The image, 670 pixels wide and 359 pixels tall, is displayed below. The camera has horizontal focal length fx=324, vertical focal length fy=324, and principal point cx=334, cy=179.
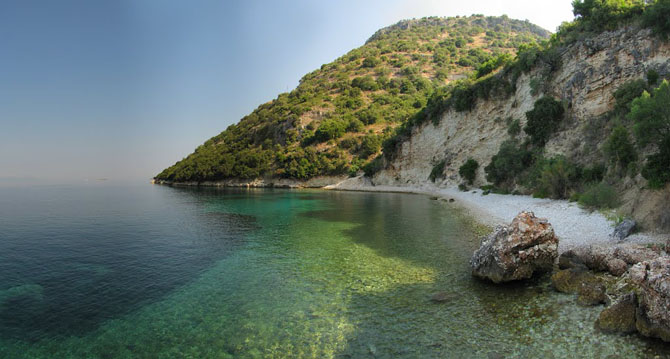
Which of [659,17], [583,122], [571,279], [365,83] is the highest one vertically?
[365,83]

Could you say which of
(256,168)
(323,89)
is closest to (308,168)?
(256,168)

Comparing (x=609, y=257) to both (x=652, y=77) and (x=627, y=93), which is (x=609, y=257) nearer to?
(x=627, y=93)

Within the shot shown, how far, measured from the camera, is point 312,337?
817 cm

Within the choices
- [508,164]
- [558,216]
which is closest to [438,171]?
[508,164]

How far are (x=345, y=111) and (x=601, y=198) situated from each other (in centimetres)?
7876

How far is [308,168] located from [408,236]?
60840 millimetres

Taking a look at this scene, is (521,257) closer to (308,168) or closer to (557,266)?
(557,266)

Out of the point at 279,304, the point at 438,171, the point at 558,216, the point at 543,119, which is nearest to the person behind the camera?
the point at 279,304

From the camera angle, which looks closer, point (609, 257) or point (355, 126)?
point (609, 257)

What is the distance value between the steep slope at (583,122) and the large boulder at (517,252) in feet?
19.6

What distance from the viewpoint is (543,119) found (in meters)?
33.7

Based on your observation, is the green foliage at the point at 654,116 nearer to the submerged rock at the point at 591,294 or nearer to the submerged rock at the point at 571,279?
the submerged rock at the point at 571,279

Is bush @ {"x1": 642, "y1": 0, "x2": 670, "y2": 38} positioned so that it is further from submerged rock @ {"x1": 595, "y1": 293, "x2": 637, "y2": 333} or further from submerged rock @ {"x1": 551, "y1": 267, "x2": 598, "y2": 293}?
submerged rock @ {"x1": 595, "y1": 293, "x2": 637, "y2": 333}

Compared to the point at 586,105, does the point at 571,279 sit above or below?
below
